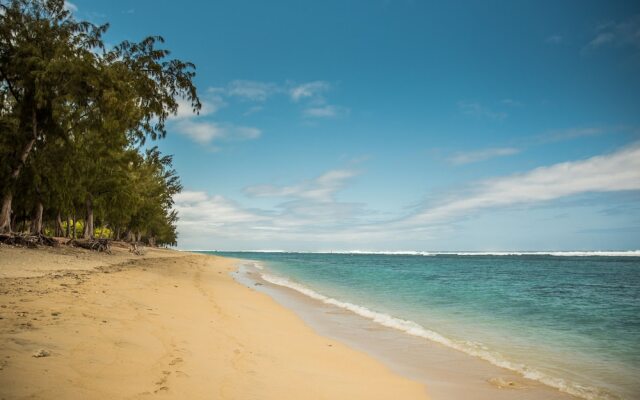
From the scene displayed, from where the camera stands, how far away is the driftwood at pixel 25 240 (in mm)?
21078

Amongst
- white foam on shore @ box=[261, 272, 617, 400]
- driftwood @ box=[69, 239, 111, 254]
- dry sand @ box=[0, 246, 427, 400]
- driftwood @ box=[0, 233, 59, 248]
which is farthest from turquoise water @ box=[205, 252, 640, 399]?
driftwood @ box=[69, 239, 111, 254]

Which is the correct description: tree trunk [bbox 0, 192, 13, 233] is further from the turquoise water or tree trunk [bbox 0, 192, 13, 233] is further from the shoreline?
the shoreline

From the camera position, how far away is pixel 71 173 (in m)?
26.0

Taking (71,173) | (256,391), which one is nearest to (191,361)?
(256,391)

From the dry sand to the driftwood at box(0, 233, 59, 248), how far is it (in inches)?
566

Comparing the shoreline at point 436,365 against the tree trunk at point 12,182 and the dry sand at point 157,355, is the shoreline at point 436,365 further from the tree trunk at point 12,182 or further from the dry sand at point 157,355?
the tree trunk at point 12,182

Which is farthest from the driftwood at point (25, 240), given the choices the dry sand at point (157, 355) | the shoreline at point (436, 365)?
the shoreline at point (436, 365)

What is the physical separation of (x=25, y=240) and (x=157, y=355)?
23539mm

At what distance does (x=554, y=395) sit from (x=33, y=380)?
773 centimetres

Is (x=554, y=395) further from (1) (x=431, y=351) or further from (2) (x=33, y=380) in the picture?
(2) (x=33, y=380)

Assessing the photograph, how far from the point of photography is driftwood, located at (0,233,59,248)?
21.1m

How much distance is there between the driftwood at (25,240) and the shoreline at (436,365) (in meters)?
20.1

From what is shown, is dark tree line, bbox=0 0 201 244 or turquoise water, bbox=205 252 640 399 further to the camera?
dark tree line, bbox=0 0 201 244

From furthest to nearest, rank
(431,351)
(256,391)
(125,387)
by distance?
1. (431,351)
2. (256,391)
3. (125,387)
